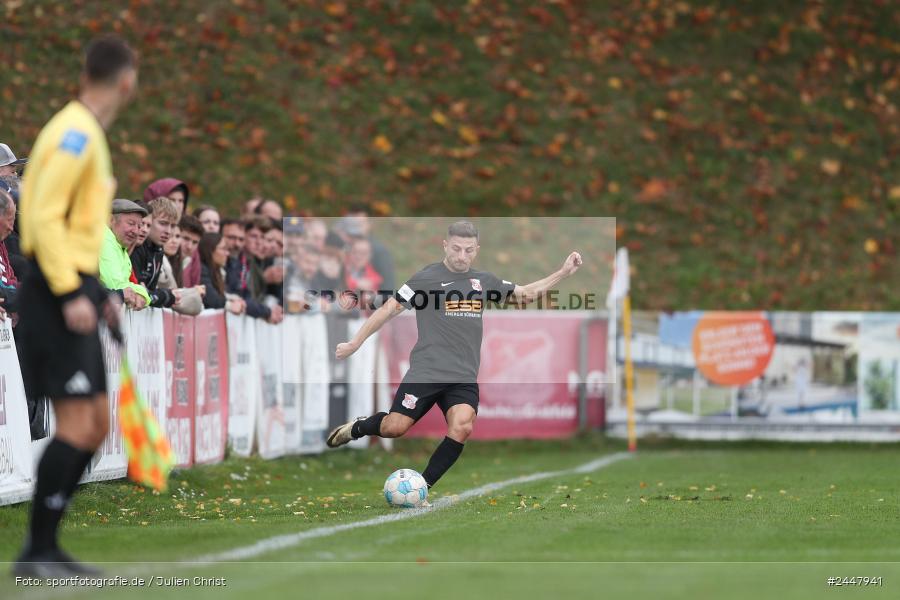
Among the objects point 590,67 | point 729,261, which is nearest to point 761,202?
point 729,261

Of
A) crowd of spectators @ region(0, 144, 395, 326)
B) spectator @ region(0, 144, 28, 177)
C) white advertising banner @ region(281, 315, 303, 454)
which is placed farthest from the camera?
white advertising banner @ region(281, 315, 303, 454)

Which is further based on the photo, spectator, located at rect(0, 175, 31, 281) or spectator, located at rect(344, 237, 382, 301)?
spectator, located at rect(344, 237, 382, 301)

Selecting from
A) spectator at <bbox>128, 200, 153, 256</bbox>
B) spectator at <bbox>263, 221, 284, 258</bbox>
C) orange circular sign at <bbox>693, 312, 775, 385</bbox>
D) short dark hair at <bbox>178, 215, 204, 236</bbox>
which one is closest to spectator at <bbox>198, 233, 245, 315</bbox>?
short dark hair at <bbox>178, 215, 204, 236</bbox>

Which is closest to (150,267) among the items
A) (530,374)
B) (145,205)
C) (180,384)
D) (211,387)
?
(145,205)

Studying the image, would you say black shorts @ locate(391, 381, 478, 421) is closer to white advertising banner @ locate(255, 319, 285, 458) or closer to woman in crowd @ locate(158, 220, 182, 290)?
woman in crowd @ locate(158, 220, 182, 290)

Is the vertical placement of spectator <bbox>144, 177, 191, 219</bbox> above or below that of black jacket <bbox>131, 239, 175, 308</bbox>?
above

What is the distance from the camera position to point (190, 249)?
49.5 feet

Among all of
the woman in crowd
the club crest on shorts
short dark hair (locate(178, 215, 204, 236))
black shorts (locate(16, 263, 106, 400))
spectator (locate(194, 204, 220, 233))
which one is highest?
spectator (locate(194, 204, 220, 233))

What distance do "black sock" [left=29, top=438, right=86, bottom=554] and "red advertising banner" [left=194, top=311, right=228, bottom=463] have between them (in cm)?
760

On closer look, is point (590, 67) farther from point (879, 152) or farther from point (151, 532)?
point (151, 532)

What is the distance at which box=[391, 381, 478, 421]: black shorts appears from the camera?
1208cm

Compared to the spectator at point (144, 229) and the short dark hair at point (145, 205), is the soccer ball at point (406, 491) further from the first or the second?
the short dark hair at point (145, 205)

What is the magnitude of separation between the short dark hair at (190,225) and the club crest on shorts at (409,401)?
3.74m

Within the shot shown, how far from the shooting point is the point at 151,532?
9.30m
